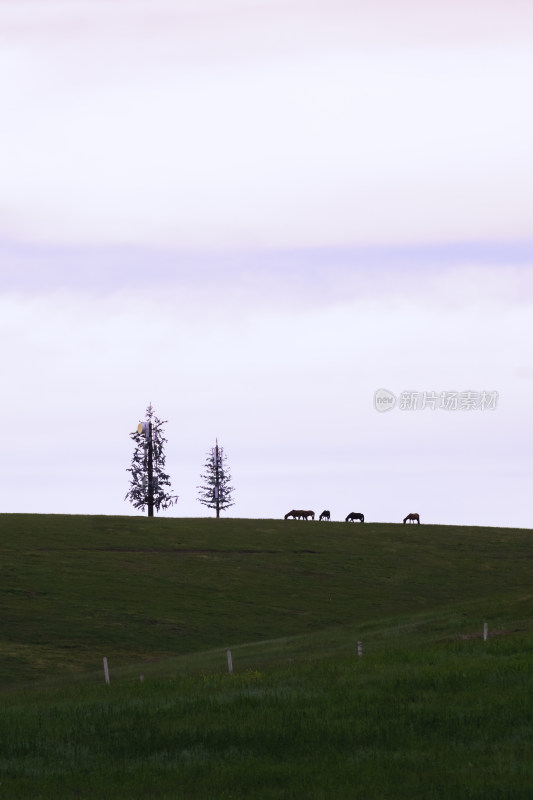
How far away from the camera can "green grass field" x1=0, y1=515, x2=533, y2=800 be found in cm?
2475

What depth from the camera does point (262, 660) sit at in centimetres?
5322

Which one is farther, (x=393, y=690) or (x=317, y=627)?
(x=317, y=627)

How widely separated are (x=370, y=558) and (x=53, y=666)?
45674 mm

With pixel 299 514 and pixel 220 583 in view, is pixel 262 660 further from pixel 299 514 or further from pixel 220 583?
pixel 299 514

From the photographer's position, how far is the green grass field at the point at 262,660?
24750mm

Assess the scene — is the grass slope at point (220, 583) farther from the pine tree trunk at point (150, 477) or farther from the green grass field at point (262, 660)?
the pine tree trunk at point (150, 477)

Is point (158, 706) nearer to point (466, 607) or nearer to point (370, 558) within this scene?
point (466, 607)

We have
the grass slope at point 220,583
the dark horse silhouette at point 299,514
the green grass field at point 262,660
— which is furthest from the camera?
the dark horse silhouette at point 299,514

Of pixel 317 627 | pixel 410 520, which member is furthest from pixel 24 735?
pixel 410 520

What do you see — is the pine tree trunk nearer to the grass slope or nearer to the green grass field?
the grass slope

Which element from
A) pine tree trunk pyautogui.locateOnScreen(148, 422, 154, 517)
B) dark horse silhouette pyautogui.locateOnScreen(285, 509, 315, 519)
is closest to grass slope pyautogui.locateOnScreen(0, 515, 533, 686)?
dark horse silhouette pyautogui.locateOnScreen(285, 509, 315, 519)

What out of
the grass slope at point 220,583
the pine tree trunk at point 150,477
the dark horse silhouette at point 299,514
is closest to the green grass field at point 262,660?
the grass slope at point 220,583

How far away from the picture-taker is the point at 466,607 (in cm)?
6481

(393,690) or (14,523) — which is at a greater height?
(14,523)
